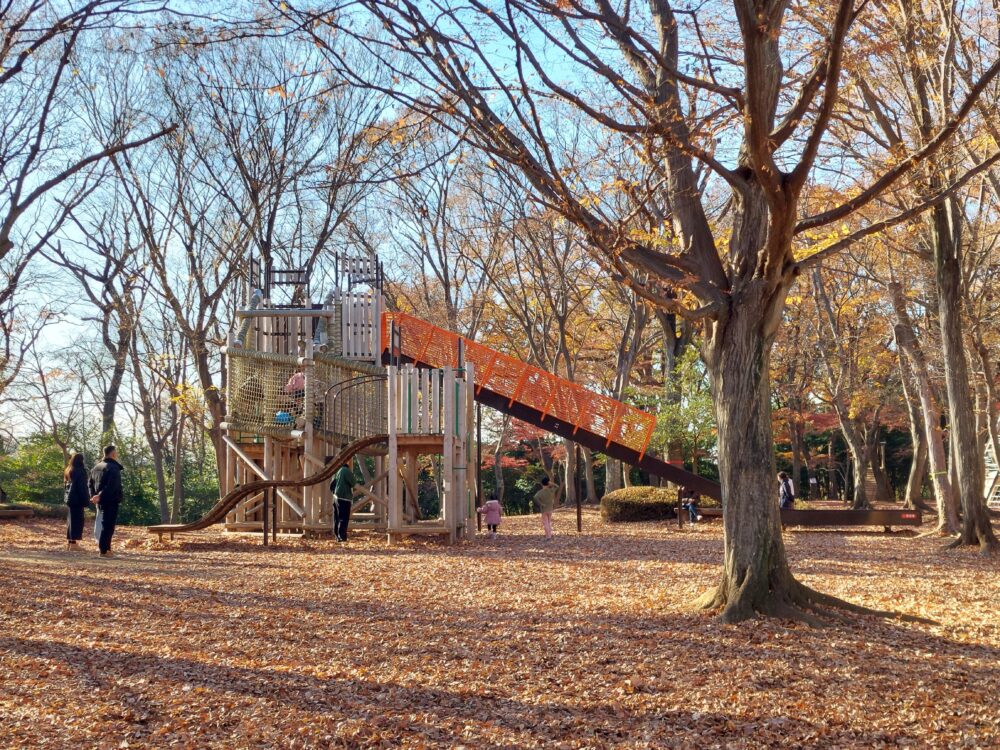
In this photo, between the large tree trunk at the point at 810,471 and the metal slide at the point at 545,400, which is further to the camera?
the large tree trunk at the point at 810,471

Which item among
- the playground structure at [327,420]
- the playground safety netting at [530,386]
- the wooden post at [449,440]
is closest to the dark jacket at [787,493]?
the playground safety netting at [530,386]

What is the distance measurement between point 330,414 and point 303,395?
59cm

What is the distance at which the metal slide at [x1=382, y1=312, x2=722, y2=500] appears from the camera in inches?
738

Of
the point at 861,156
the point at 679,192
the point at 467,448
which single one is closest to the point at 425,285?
the point at 467,448

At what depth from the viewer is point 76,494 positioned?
13.8 metres

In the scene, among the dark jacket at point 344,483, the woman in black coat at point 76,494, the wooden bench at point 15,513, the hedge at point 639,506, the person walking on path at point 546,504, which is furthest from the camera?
the hedge at point 639,506

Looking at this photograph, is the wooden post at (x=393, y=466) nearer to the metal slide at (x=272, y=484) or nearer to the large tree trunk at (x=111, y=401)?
the metal slide at (x=272, y=484)

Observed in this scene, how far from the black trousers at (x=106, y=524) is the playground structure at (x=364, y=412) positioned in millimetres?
2117

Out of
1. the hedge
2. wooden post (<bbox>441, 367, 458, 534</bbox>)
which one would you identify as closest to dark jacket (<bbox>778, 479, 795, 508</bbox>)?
the hedge

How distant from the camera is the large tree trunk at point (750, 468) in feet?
25.9

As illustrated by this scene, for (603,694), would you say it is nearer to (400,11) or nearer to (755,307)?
(755,307)

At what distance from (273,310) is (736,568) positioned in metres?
11.8

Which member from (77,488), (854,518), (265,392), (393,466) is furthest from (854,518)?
(77,488)

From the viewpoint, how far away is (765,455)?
795cm
